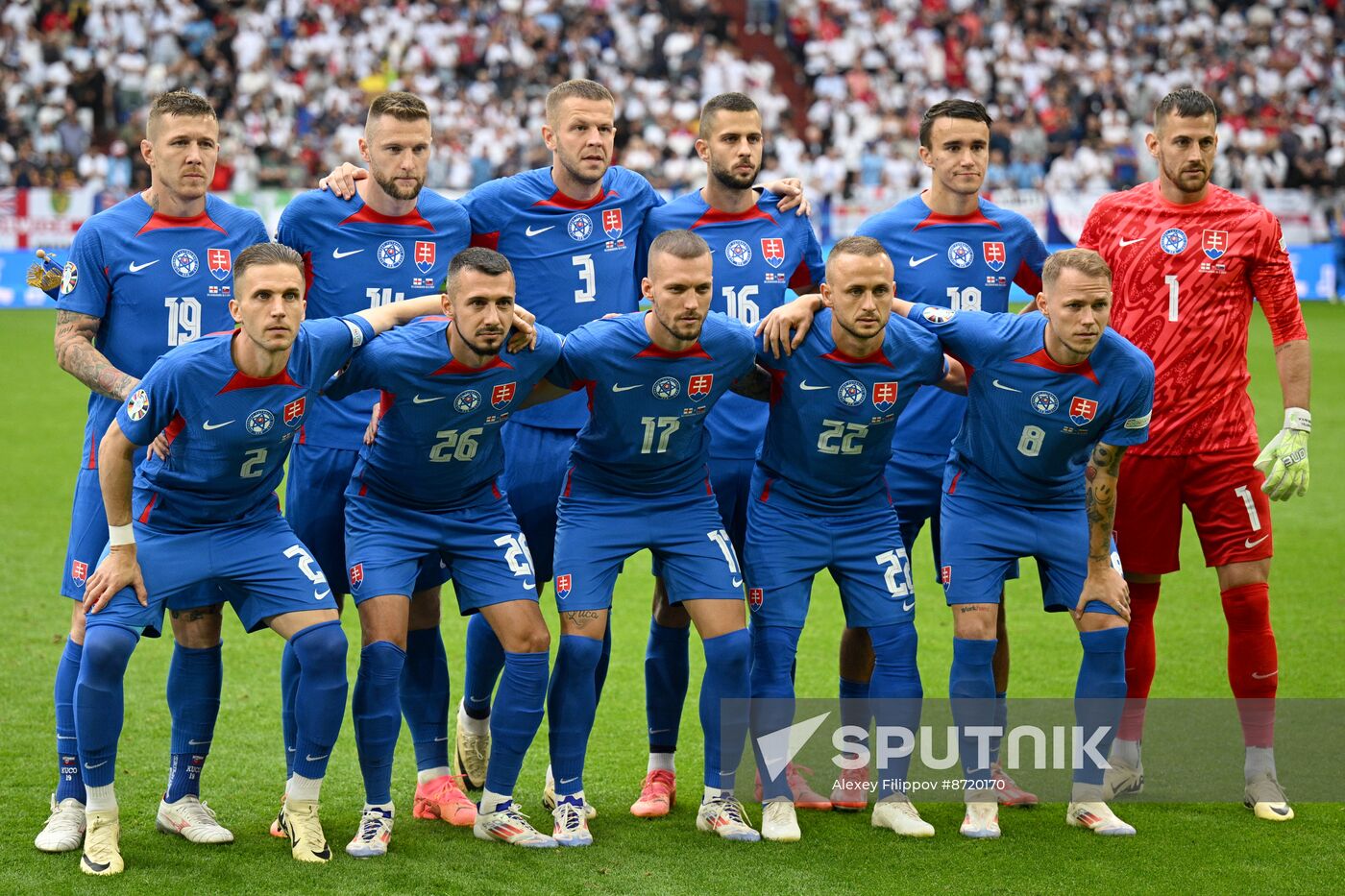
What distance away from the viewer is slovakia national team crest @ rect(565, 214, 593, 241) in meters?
6.55

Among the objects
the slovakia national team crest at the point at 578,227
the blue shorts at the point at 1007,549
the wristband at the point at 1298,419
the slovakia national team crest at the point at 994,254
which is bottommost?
the blue shorts at the point at 1007,549

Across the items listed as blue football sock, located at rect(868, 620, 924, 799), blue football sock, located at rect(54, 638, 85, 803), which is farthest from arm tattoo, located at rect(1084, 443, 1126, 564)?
blue football sock, located at rect(54, 638, 85, 803)

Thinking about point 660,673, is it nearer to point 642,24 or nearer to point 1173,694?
point 1173,694

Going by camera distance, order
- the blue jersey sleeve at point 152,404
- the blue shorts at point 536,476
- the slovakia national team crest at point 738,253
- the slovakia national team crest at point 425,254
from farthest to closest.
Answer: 1. the slovakia national team crest at point 738,253
2. the blue shorts at point 536,476
3. the slovakia national team crest at point 425,254
4. the blue jersey sleeve at point 152,404

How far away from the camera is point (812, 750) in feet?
23.5

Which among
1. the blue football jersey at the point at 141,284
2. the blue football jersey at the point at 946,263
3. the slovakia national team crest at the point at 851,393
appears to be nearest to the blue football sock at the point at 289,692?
the blue football jersey at the point at 141,284

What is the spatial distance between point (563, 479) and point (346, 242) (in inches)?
52.3

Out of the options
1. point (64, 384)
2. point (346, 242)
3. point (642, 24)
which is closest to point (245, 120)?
point (642, 24)

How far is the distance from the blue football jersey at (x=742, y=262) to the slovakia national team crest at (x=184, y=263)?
1907mm

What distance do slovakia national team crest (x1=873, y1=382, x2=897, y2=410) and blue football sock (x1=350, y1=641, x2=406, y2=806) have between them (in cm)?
207

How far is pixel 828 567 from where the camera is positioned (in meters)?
6.10

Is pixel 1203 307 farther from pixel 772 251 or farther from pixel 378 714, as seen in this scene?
pixel 378 714

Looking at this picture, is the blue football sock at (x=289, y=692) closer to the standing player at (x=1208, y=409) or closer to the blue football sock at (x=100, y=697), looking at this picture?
the blue football sock at (x=100, y=697)

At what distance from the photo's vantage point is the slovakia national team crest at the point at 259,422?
542 centimetres
